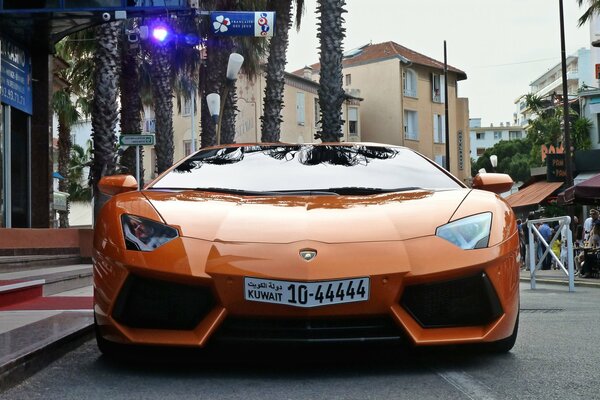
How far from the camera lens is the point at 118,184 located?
15.4ft

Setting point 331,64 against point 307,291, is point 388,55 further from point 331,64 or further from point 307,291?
point 307,291

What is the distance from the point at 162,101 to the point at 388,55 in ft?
101

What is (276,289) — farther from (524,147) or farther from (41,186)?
(524,147)

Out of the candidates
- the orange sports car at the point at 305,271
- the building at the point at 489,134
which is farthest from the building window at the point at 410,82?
the building at the point at 489,134

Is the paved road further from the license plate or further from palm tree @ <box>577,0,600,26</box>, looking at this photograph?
palm tree @ <box>577,0,600,26</box>

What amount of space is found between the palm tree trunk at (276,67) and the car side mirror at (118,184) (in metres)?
16.8

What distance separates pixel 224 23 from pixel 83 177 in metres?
Result: 37.1

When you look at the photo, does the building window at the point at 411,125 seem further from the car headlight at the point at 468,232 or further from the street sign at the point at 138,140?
the car headlight at the point at 468,232

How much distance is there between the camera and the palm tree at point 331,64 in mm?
18884

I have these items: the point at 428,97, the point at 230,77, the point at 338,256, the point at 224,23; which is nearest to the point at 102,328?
the point at 338,256

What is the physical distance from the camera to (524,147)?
88250 millimetres

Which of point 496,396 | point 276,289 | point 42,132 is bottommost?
point 496,396

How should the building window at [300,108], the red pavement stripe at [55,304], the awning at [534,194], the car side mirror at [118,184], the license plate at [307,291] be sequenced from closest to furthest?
1. the license plate at [307,291]
2. the car side mirror at [118,184]
3. the red pavement stripe at [55,304]
4. the awning at [534,194]
5. the building window at [300,108]

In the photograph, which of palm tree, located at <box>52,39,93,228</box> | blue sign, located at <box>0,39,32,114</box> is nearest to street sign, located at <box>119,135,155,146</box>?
blue sign, located at <box>0,39,32,114</box>
